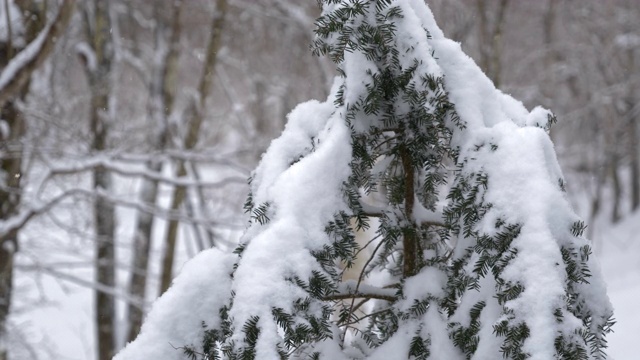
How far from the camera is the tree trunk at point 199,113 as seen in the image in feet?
28.1

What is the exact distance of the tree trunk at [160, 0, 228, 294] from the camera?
28.1 feet

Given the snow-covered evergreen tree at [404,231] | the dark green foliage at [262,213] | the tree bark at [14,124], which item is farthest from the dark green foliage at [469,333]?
the tree bark at [14,124]

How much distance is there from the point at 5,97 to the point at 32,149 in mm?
1942

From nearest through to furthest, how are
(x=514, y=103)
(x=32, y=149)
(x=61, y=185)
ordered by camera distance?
(x=514, y=103)
(x=32, y=149)
(x=61, y=185)

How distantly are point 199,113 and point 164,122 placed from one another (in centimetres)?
94

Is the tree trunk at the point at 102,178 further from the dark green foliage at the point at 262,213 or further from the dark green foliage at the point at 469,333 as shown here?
the dark green foliage at the point at 469,333

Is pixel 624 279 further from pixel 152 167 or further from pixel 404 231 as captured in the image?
pixel 404 231

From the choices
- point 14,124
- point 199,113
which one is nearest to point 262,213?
point 14,124

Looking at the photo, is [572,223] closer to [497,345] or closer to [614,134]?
[497,345]

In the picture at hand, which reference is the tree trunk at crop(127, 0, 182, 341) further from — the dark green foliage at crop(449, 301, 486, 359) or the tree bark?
the dark green foliage at crop(449, 301, 486, 359)

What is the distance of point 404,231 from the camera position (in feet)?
8.00

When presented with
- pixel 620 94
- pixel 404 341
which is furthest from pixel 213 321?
pixel 620 94

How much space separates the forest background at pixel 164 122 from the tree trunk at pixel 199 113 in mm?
26

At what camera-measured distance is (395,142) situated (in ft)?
8.21
